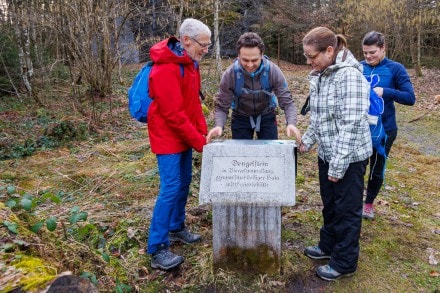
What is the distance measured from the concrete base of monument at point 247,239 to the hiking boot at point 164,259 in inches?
14.0

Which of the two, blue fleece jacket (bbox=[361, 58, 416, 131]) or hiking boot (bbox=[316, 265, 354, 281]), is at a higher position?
blue fleece jacket (bbox=[361, 58, 416, 131])

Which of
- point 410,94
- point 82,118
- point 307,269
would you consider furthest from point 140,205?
point 82,118

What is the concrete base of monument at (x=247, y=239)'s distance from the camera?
292cm

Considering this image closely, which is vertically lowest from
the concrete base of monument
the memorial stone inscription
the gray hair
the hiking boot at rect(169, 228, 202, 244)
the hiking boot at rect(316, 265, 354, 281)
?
the hiking boot at rect(316, 265, 354, 281)

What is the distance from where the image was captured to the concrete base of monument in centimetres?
292

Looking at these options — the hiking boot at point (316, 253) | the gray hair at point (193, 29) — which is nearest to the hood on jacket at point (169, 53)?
the gray hair at point (193, 29)

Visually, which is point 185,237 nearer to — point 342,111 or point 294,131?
point 294,131

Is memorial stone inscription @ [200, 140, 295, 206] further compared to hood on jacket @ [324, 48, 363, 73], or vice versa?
memorial stone inscription @ [200, 140, 295, 206]

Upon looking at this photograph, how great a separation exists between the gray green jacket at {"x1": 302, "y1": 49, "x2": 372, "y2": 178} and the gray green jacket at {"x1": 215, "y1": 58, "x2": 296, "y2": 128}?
614 millimetres

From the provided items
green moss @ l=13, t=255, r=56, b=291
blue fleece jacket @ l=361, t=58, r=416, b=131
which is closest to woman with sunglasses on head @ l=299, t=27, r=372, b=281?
blue fleece jacket @ l=361, t=58, r=416, b=131

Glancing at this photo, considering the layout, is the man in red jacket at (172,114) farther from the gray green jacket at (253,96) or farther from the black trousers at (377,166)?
the black trousers at (377,166)

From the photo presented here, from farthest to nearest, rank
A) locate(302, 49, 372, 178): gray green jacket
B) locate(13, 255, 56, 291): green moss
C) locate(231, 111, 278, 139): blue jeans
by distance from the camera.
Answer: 1. locate(231, 111, 278, 139): blue jeans
2. locate(302, 49, 372, 178): gray green jacket
3. locate(13, 255, 56, 291): green moss

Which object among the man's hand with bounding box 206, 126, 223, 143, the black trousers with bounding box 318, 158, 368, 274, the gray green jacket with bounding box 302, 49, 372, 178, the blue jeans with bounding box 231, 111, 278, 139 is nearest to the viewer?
the gray green jacket with bounding box 302, 49, 372, 178

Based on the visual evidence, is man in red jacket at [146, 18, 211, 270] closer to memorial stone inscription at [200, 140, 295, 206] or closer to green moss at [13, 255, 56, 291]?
memorial stone inscription at [200, 140, 295, 206]
